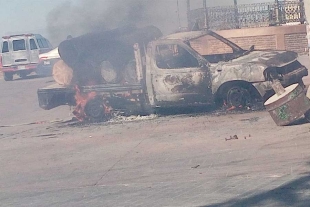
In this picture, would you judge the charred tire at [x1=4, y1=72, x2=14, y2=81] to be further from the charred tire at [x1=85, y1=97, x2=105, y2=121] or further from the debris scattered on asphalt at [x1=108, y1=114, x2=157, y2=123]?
the debris scattered on asphalt at [x1=108, y1=114, x2=157, y2=123]

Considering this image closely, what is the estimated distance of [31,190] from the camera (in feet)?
26.8

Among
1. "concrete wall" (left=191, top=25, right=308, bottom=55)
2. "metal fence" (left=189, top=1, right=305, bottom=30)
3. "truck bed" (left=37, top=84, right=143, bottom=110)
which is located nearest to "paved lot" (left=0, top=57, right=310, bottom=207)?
"truck bed" (left=37, top=84, right=143, bottom=110)

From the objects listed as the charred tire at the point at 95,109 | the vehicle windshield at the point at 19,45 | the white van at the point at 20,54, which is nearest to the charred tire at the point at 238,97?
the charred tire at the point at 95,109

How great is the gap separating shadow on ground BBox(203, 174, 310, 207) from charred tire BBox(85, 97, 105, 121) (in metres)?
7.04

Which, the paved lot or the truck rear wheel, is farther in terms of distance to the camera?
the truck rear wheel

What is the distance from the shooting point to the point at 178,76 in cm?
1238

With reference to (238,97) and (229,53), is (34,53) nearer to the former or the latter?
(229,53)

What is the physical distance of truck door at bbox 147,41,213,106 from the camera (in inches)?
482

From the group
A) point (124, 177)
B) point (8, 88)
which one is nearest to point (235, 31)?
point (8, 88)

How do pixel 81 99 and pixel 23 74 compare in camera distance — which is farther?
pixel 23 74

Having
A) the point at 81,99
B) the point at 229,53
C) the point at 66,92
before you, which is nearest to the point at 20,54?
the point at 66,92

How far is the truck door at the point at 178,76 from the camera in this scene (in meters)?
12.2

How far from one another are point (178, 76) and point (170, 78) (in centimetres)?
17

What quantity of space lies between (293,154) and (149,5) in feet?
42.0
